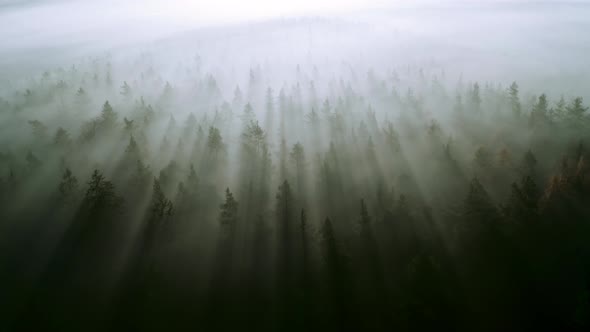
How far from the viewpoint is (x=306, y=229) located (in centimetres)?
6169

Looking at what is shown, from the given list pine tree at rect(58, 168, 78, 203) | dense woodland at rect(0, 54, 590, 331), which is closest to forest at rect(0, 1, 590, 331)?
dense woodland at rect(0, 54, 590, 331)

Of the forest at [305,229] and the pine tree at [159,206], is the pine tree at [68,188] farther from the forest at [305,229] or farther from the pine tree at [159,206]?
the pine tree at [159,206]

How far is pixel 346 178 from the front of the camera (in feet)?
265

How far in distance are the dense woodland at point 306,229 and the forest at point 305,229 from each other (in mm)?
298

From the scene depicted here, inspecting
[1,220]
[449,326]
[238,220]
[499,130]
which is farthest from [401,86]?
[1,220]

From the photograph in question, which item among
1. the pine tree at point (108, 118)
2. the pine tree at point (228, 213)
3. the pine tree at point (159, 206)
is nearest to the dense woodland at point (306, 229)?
the pine tree at point (228, 213)

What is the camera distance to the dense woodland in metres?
48.9

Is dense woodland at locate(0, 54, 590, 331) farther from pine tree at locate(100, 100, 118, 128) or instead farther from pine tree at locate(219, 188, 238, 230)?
pine tree at locate(100, 100, 118, 128)

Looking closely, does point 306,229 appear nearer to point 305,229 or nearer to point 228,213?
point 305,229

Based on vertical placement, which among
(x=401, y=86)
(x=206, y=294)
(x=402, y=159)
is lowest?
(x=206, y=294)

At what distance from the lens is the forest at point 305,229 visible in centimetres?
4891

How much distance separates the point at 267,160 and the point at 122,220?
115 feet

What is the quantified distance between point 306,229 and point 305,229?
1.90ft

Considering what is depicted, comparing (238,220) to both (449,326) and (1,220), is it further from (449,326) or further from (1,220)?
(1,220)
